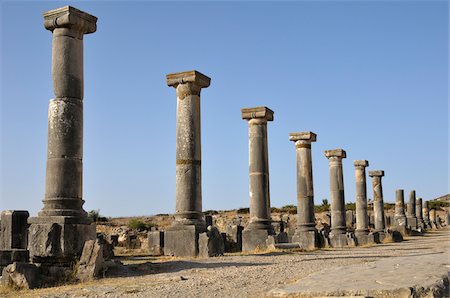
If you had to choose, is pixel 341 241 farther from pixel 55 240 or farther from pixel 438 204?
pixel 438 204

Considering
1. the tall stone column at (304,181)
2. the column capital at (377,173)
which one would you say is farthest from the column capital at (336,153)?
the column capital at (377,173)

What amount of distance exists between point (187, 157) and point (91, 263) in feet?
22.1

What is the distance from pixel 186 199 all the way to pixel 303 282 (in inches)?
390

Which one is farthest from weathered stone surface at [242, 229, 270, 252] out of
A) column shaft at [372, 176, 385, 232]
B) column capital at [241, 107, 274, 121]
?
column shaft at [372, 176, 385, 232]

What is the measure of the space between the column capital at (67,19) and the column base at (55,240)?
4.28 meters

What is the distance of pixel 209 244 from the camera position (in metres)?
15.1

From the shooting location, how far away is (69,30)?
1214cm

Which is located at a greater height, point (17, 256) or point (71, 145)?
point (71, 145)

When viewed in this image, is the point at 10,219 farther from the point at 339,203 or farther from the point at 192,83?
the point at 339,203

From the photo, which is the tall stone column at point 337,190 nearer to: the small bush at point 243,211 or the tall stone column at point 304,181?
the tall stone column at point 304,181

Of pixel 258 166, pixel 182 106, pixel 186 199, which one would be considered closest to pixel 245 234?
pixel 258 166

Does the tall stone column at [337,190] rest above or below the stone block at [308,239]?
above

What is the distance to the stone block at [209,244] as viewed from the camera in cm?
1502

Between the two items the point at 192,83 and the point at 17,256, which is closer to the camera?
the point at 17,256
